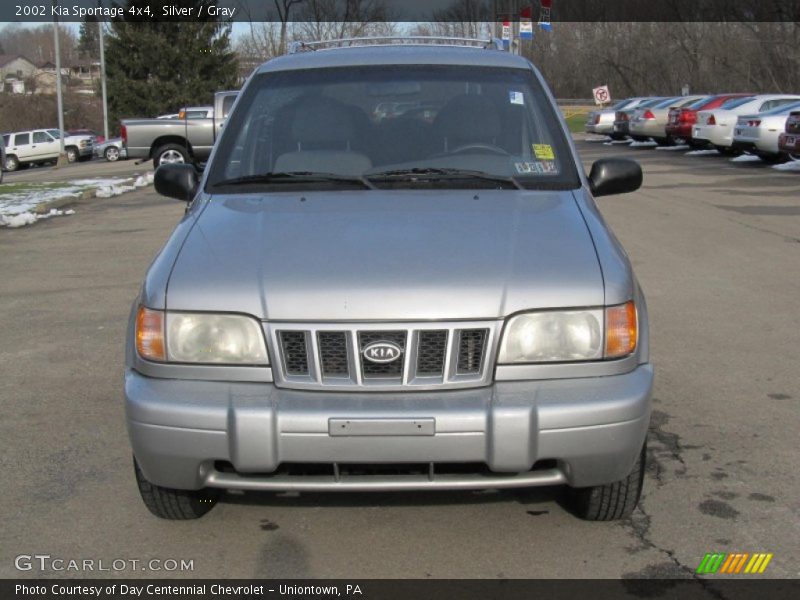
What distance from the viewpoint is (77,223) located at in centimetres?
1456

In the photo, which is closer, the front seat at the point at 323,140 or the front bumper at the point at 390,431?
the front bumper at the point at 390,431

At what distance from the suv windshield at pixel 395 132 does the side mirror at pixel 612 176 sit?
A: 28 centimetres

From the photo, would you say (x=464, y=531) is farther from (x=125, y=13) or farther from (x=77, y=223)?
(x=125, y=13)

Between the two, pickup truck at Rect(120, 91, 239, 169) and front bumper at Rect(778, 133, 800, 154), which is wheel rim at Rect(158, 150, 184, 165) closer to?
pickup truck at Rect(120, 91, 239, 169)

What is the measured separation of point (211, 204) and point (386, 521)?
4.83 feet

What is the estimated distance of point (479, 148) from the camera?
14.8ft

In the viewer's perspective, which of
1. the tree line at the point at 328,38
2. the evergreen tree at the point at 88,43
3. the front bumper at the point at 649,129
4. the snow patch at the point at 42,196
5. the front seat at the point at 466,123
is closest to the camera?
the front seat at the point at 466,123

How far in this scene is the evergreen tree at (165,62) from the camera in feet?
179

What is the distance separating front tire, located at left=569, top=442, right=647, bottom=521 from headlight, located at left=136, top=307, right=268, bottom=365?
51.6 inches

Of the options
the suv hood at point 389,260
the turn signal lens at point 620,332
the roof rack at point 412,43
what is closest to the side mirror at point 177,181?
the suv hood at point 389,260

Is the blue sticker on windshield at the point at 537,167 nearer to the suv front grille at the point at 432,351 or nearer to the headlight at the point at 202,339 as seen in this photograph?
the suv front grille at the point at 432,351

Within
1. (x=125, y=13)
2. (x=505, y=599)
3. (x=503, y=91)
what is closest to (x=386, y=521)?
(x=505, y=599)

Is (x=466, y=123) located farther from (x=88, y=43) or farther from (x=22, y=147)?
(x=88, y=43)

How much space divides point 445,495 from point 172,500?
1035 mm
